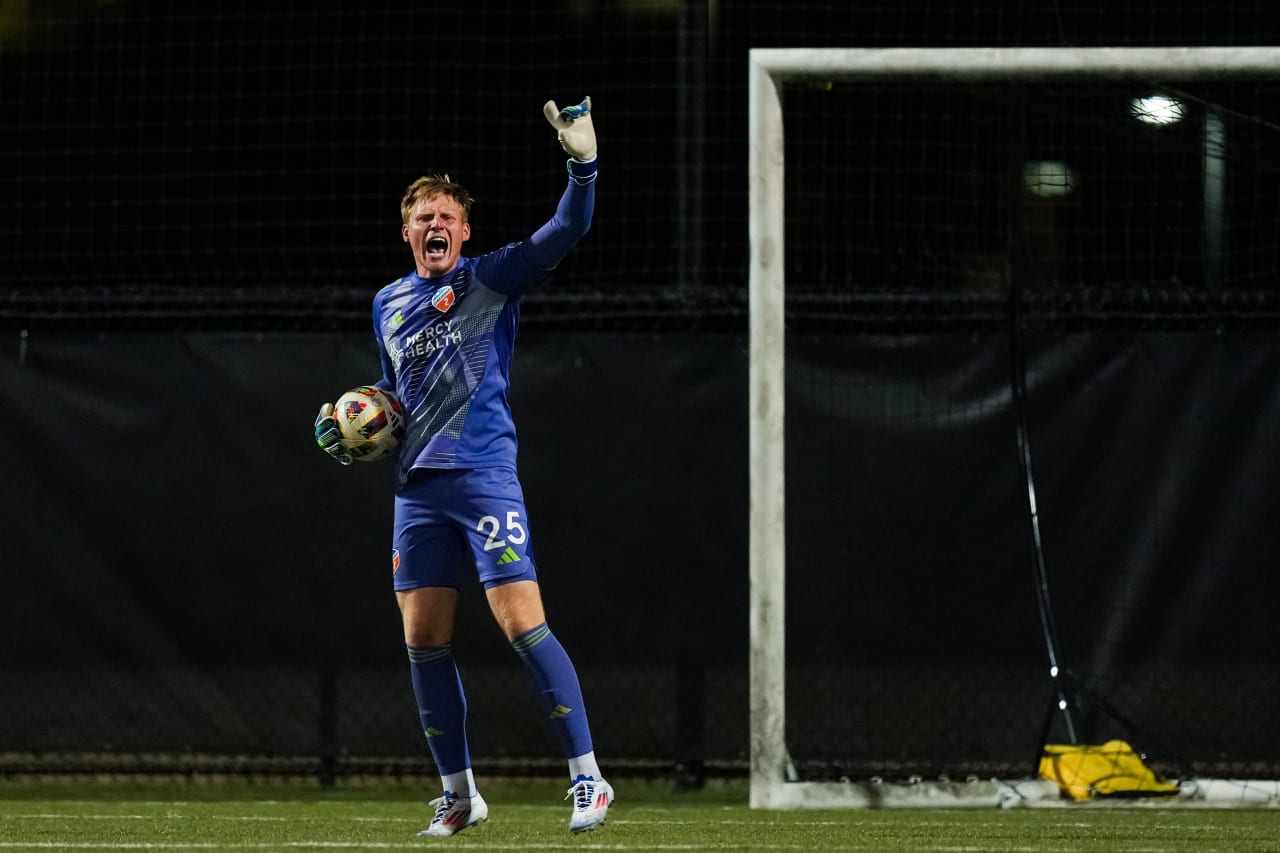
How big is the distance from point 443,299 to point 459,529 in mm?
751

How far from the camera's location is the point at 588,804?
5.74 metres

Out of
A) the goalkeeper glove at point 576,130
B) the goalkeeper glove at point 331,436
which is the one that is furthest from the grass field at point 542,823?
the goalkeeper glove at point 576,130

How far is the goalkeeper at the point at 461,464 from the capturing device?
19.1 feet

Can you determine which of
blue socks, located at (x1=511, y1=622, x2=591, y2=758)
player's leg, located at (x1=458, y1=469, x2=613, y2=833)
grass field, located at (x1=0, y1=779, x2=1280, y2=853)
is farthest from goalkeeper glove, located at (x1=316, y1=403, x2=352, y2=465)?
grass field, located at (x1=0, y1=779, x2=1280, y2=853)

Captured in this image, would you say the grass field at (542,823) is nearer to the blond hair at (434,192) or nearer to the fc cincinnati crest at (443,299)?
the fc cincinnati crest at (443,299)

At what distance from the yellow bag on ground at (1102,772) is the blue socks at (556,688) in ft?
7.61

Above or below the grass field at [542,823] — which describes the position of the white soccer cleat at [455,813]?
above

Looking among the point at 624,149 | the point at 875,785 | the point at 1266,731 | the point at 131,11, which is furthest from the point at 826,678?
the point at 131,11

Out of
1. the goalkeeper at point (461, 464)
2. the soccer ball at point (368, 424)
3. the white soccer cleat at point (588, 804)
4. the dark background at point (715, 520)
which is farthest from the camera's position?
the dark background at point (715, 520)

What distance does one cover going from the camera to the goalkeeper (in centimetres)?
582

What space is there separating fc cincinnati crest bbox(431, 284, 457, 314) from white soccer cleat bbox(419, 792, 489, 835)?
1.59 m

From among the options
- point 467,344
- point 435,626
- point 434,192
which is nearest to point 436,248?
point 434,192

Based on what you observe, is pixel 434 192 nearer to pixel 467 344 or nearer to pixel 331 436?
pixel 467 344

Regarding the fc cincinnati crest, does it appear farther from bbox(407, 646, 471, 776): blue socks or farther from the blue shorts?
bbox(407, 646, 471, 776): blue socks
